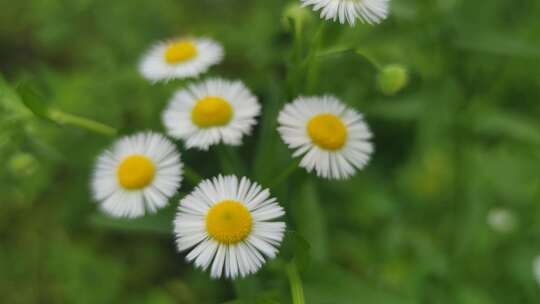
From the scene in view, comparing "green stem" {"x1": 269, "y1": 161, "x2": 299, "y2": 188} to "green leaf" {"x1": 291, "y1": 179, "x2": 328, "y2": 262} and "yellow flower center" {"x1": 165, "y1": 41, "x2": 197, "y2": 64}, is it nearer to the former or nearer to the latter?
"green leaf" {"x1": 291, "y1": 179, "x2": 328, "y2": 262}

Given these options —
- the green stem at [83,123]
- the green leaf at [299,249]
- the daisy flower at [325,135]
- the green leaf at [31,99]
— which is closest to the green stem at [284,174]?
the daisy flower at [325,135]

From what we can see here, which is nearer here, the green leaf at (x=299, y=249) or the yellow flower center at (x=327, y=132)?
the green leaf at (x=299, y=249)

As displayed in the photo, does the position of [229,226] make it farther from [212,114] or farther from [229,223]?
[212,114]

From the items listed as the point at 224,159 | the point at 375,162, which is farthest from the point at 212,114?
the point at 375,162

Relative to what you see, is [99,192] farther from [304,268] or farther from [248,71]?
[248,71]

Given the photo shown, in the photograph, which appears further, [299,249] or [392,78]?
[392,78]

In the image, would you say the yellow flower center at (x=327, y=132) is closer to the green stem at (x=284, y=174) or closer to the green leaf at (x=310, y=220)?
the green stem at (x=284, y=174)

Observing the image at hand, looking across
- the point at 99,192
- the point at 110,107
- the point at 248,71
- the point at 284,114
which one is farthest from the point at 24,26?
the point at 284,114
